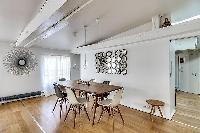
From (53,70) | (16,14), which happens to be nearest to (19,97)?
(53,70)

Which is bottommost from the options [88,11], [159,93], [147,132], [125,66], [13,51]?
[147,132]

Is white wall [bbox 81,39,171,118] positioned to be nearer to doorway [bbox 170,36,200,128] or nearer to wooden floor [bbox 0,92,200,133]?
wooden floor [bbox 0,92,200,133]

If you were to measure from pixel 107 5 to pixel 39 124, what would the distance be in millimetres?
3111

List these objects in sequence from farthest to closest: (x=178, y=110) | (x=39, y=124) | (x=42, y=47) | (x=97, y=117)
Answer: (x=42, y=47), (x=178, y=110), (x=97, y=117), (x=39, y=124)

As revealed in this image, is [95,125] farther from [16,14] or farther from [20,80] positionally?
[20,80]

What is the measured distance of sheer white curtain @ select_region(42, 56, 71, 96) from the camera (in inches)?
262

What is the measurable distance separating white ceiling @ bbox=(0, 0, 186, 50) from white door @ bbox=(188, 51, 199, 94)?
13.9 ft

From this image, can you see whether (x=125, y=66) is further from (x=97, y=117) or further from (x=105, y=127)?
(x=105, y=127)

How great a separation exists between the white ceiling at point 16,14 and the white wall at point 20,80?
5.63 ft

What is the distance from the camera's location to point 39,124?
3.49 metres

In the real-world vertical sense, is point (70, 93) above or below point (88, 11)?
below

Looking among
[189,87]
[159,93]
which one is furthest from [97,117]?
[189,87]

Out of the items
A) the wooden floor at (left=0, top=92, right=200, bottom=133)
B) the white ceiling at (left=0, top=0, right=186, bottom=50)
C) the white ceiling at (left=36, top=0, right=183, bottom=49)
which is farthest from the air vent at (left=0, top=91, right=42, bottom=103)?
the white ceiling at (left=36, top=0, right=183, bottom=49)

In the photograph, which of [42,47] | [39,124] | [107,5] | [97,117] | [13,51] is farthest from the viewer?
[42,47]
